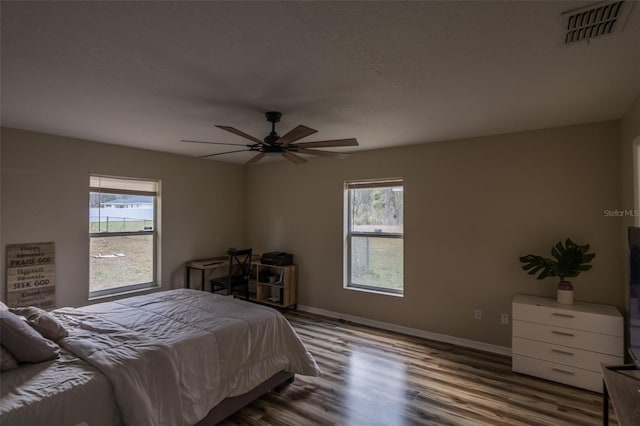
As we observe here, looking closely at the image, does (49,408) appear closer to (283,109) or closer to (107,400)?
(107,400)

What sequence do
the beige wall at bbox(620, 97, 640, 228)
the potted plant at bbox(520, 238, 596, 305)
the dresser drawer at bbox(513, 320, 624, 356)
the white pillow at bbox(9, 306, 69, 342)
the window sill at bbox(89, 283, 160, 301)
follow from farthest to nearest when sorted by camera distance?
1. the window sill at bbox(89, 283, 160, 301)
2. the potted plant at bbox(520, 238, 596, 305)
3. the dresser drawer at bbox(513, 320, 624, 356)
4. the beige wall at bbox(620, 97, 640, 228)
5. the white pillow at bbox(9, 306, 69, 342)

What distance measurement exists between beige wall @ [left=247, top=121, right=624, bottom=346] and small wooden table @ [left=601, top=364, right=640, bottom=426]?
62.1 inches

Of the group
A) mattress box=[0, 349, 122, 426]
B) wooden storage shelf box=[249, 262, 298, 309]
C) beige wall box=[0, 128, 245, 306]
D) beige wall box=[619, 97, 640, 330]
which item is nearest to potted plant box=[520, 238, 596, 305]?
beige wall box=[619, 97, 640, 330]

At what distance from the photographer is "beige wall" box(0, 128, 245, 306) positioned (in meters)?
3.35

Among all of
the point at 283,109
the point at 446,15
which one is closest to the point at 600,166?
the point at 446,15

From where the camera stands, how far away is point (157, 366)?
1.96m

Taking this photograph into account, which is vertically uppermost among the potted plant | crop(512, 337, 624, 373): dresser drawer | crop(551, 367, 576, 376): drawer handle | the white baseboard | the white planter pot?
the potted plant

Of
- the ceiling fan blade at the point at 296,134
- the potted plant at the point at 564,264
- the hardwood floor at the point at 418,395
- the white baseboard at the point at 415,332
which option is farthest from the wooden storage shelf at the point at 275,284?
the potted plant at the point at 564,264

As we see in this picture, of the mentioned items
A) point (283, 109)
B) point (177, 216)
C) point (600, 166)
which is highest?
point (283, 109)

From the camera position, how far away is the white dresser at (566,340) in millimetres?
2699

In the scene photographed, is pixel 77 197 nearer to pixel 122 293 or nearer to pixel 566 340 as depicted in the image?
pixel 122 293

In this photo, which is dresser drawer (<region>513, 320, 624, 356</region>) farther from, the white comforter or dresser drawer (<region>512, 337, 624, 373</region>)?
the white comforter

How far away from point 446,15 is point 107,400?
104 inches

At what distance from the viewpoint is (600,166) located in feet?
10.0
